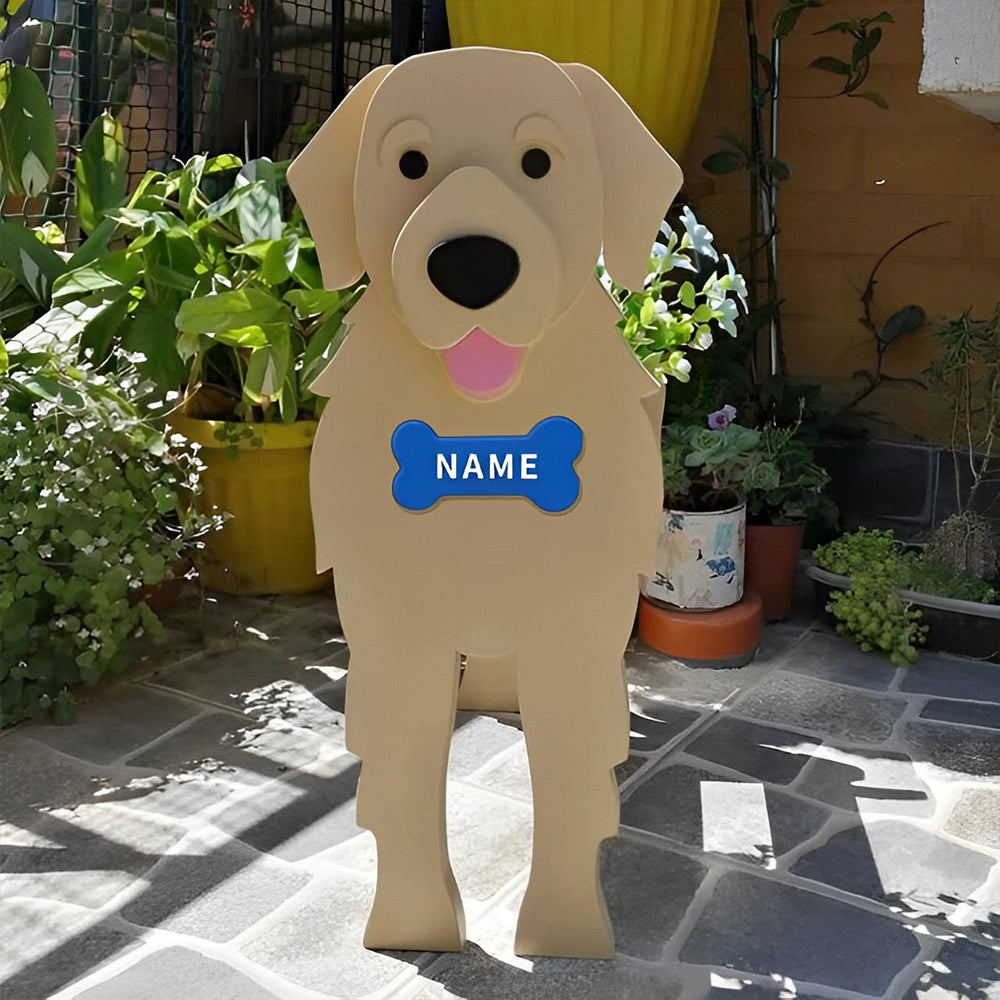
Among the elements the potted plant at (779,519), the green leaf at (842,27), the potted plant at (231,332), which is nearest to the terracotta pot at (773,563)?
the potted plant at (779,519)

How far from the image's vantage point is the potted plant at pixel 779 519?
3494 mm

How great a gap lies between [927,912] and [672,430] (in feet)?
5.03

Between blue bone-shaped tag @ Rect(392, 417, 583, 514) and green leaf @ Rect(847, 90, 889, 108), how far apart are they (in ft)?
8.13

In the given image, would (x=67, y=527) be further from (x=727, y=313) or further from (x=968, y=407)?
(x=968, y=407)

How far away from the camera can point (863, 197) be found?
13.2 feet

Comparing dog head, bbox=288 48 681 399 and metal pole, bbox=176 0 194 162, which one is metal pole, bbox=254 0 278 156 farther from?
dog head, bbox=288 48 681 399

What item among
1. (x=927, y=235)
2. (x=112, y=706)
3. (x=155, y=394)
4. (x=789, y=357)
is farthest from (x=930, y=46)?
(x=112, y=706)

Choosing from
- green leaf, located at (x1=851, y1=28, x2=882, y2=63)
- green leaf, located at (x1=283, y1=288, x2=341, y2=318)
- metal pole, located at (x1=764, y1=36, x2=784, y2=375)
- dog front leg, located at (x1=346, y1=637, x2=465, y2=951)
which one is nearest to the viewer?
dog front leg, located at (x1=346, y1=637, x2=465, y2=951)

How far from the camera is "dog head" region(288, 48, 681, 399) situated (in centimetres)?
166

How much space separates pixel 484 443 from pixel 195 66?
9.13 ft

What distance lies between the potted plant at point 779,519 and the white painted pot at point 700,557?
10.1 inches

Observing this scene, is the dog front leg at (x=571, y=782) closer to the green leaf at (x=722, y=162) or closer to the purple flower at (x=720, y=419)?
the purple flower at (x=720, y=419)

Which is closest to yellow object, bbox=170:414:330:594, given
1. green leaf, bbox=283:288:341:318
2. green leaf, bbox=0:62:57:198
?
green leaf, bbox=283:288:341:318

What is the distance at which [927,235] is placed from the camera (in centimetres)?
397
